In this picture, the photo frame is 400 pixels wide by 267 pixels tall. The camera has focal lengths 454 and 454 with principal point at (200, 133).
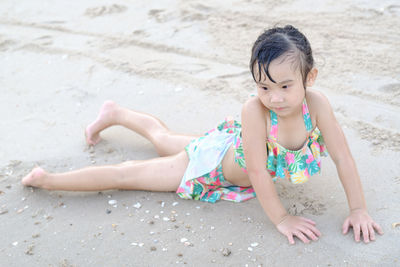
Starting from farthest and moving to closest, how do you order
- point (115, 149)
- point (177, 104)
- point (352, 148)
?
1. point (177, 104)
2. point (115, 149)
3. point (352, 148)

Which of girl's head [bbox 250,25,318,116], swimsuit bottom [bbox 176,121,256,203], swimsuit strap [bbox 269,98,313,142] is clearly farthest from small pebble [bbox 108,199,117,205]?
girl's head [bbox 250,25,318,116]

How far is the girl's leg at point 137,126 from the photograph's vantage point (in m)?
2.91

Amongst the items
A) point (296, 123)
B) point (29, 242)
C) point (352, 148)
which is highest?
point (296, 123)

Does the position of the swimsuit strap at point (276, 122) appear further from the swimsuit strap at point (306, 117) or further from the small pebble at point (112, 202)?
the small pebble at point (112, 202)

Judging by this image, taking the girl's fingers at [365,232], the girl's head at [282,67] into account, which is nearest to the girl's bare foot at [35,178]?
the girl's head at [282,67]

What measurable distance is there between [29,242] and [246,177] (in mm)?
1172

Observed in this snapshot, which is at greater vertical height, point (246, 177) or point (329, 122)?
point (329, 122)

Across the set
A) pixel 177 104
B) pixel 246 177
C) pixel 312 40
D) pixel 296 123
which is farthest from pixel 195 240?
pixel 312 40

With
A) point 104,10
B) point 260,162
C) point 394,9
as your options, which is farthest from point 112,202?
point 104,10

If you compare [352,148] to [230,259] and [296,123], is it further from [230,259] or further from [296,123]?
[230,259]

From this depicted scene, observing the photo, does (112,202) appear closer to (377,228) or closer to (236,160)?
(236,160)

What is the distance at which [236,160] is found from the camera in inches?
94.8

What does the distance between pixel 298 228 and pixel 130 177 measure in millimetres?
1006

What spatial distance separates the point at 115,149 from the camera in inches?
124
